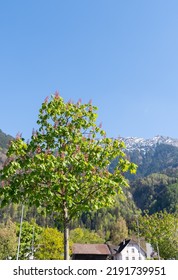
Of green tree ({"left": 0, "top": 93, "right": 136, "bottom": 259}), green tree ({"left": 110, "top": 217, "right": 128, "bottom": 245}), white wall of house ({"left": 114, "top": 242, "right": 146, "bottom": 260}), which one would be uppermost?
green tree ({"left": 110, "top": 217, "right": 128, "bottom": 245})

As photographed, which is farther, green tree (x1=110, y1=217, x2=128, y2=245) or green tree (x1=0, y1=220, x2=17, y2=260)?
green tree (x1=110, y1=217, x2=128, y2=245)

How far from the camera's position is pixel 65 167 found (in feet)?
38.2

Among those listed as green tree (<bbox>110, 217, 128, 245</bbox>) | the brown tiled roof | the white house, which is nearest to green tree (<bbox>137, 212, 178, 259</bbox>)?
the brown tiled roof

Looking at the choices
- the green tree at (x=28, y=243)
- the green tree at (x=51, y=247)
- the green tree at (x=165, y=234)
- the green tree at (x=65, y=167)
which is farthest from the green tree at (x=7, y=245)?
the green tree at (x=65, y=167)

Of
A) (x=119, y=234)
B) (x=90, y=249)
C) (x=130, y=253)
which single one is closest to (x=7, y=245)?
(x=90, y=249)

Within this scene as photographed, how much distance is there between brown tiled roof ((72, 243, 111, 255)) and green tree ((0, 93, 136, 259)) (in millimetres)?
93371

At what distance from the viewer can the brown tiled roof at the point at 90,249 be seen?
102 metres

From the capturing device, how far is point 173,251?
63.9m

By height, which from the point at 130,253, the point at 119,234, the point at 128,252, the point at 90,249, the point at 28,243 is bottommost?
the point at 130,253

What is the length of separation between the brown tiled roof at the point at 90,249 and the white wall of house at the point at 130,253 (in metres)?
5.85

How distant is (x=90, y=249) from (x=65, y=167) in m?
102

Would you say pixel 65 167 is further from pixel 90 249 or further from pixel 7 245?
pixel 90 249

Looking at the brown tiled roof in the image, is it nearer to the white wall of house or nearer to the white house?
the white house

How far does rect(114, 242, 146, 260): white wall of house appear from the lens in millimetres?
112062
